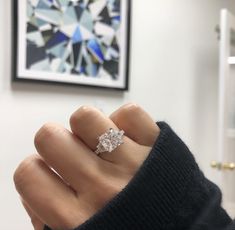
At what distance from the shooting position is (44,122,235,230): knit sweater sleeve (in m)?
0.39

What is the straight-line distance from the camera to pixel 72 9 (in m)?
1.54

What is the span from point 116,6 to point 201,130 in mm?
929

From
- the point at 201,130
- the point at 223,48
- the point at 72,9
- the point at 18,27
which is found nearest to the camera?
the point at 18,27

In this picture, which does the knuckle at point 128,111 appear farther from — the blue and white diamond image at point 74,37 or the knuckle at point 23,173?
the blue and white diamond image at point 74,37

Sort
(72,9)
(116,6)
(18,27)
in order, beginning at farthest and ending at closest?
(116,6) < (72,9) < (18,27)

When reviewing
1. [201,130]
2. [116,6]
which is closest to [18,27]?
[116,6]

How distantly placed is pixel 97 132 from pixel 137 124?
5 centimetres

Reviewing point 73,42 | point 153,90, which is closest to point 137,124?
point 73,42

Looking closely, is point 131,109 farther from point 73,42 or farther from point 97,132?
point 73,42

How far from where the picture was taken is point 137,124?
1.39 ft

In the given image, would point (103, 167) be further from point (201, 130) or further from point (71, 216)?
point (201, 130)

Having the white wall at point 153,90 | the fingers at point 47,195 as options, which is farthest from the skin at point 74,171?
the white wall at point 153,90

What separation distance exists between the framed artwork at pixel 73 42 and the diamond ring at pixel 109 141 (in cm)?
105

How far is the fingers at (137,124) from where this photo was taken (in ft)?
1.39
